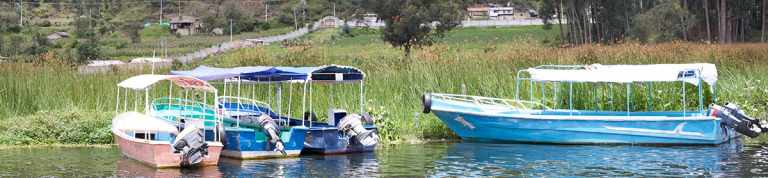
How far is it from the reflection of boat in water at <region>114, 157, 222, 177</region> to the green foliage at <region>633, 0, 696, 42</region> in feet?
133

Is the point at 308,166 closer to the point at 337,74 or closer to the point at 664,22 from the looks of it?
the point at 337,74

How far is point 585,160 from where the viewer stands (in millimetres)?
18266

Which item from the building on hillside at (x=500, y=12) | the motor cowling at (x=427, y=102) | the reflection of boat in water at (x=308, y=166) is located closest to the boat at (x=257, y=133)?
the reflection of boat in water at (x=308, y=166)

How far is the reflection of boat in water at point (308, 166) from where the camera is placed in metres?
16.4

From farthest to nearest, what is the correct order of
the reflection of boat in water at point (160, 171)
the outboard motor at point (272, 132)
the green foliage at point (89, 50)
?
the green foliage at point (89, 50)
the outboard motor at point (272, 132)
the reflection of boat in water at point (160, 171)

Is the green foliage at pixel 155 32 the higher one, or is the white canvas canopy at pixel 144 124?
the green foliage at pixel 155 32

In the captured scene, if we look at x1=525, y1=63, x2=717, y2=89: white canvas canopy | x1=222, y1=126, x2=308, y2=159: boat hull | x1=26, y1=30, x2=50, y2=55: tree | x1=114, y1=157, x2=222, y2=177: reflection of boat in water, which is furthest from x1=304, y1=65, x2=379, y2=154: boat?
x1=26, y1=30, x2=50, y2=55: tree

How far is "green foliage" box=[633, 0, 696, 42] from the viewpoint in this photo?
179ft

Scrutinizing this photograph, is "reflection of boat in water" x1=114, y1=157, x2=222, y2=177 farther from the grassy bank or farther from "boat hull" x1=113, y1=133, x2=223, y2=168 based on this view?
the grassy bank

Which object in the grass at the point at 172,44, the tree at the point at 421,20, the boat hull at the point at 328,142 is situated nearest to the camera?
the boat hull at the point at 328,142

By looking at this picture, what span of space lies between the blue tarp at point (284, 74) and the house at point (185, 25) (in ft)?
374

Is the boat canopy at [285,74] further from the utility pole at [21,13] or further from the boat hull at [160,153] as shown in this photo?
the utility pole at [21,13]

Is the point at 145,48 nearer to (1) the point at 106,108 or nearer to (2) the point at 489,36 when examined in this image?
(2) the point at 489,36

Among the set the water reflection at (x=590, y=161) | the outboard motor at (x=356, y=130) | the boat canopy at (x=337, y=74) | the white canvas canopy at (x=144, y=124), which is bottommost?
the water reflection at (x=590, y=161)
